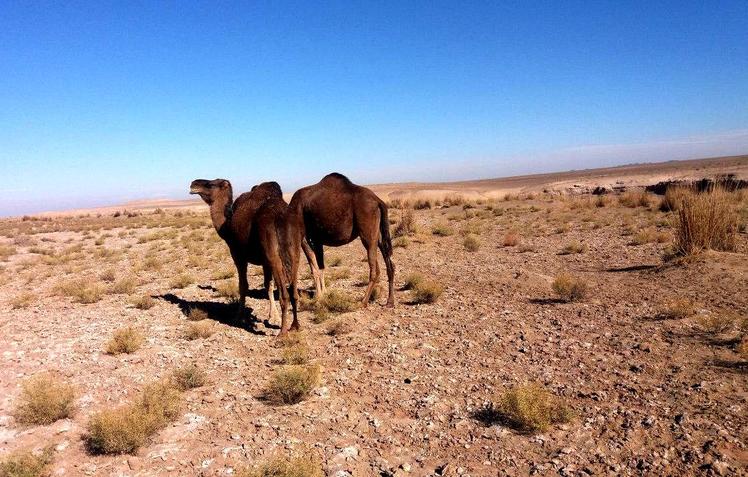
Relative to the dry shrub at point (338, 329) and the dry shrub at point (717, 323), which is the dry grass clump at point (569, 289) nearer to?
the dry shrub at point (717, 323)

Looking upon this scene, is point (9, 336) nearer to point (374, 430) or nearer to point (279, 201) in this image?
point (279, 201)

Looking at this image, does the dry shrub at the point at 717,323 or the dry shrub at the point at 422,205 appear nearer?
the dry shrub at the point at 717,323

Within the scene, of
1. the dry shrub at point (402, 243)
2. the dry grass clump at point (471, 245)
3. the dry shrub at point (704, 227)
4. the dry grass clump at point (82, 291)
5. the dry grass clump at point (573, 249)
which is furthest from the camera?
the dry shrub at point (402, 243)

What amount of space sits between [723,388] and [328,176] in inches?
272

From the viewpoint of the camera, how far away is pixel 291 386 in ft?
16.9

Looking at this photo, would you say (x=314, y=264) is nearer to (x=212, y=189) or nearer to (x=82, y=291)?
(x=212, y=189)

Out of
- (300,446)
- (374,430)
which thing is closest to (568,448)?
(374,430)

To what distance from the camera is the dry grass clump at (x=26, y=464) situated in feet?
12.4

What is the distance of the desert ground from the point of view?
3973mm

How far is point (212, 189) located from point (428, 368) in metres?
5.26

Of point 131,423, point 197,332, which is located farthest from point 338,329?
point 131,423

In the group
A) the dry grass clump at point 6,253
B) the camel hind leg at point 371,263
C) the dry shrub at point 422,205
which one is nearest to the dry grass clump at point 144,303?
the camel hind leg at point 371,263

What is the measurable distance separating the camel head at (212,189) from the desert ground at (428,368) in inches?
90.3

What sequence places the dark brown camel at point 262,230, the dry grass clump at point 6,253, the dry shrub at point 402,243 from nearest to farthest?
the dark brown camel at point 262,230 < the dry shrub at point 402,243 < the dry grass clump at point 6,253
